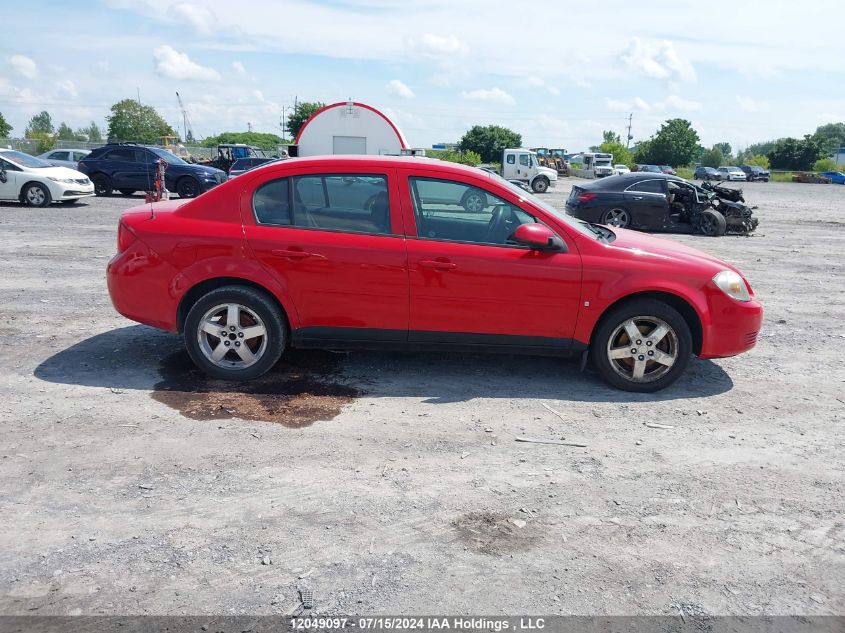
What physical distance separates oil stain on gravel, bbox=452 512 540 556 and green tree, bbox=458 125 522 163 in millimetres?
65743

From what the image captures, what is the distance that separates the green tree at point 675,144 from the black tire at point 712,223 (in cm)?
6881

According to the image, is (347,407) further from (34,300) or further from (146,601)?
(34,300)

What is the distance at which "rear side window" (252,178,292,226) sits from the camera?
512cm

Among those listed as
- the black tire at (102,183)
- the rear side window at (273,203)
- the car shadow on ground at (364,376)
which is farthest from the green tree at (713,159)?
the rear side window at (273,203)

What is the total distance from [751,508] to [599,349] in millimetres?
1745

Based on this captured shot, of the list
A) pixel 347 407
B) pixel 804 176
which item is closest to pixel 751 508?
pixel 347 407

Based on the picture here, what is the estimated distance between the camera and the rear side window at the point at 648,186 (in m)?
16.2

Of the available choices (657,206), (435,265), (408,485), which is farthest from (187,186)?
(408,485)

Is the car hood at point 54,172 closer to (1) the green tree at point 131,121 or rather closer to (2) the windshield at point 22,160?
(2) the windshield at point 22,160

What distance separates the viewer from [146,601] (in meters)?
2.81

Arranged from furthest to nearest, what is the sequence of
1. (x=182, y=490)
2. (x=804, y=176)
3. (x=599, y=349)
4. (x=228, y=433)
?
(x=804, y=176) < (x=599, y=349) < (x=228, y=433) < (x=182, y=490)

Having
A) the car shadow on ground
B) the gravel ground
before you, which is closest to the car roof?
the gravel ground

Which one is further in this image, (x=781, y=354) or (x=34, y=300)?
(x=34, y=300)

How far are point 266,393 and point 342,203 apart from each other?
154cm
